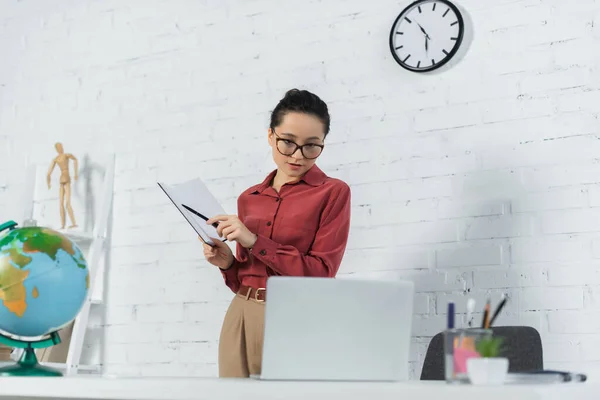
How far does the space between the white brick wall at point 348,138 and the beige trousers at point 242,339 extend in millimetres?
684

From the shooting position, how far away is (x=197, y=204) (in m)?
2.18

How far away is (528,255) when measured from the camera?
2.61 metres

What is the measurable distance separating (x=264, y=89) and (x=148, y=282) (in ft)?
3.15

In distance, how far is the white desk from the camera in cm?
89

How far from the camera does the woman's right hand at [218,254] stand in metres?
2.31

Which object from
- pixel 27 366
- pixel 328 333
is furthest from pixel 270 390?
pixel 27 366

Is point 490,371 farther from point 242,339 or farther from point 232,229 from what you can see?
point 242,339

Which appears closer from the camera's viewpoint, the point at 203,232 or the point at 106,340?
the point at 203,232

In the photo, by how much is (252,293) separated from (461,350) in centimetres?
131

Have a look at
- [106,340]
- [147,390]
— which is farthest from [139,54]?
[147,390]

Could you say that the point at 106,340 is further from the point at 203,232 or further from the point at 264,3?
the point at 264,3

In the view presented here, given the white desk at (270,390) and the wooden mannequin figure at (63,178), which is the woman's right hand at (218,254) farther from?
the wooden mannequin figure at (63,178)

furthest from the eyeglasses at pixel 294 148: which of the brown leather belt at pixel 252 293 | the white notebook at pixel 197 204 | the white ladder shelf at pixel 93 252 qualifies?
the white ladder shelf at pixel 93 252

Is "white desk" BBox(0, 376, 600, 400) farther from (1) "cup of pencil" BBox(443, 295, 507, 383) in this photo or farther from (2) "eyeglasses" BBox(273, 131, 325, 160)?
(2) "eyeglasses" BBox(273, 131, 325, 160)
